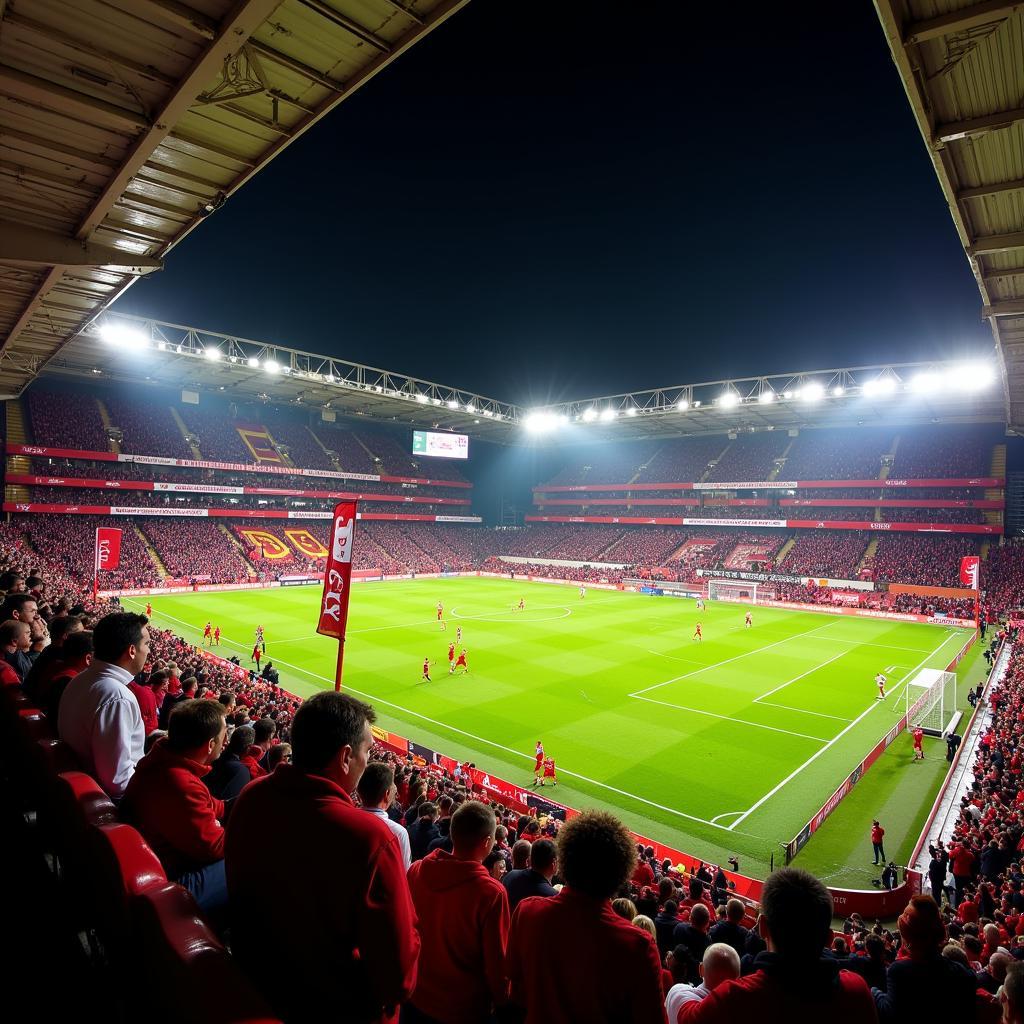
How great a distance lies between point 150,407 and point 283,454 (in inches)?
497

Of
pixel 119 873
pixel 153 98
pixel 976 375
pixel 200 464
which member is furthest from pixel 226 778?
pixel 200 464

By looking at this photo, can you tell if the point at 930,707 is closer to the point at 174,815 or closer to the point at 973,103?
the point at 973,103

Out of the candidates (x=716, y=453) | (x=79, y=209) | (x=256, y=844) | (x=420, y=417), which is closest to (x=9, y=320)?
(x=79, y=209)

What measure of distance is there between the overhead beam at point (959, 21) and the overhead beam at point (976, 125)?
6.94 ft

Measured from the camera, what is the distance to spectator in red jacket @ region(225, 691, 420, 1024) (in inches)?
86.4

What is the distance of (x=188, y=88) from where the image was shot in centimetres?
903

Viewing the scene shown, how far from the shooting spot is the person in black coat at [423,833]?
21.2 feet

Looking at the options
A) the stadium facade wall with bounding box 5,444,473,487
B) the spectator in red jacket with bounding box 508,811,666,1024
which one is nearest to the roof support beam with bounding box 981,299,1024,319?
the spectator in red jacket with bounding box 508,811,666,1024

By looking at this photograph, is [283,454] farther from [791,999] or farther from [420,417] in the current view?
[791,999]

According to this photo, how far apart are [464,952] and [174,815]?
179 cm

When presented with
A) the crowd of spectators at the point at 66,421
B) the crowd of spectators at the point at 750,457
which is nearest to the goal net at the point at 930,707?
the crowd of spectators at the point at 750,457

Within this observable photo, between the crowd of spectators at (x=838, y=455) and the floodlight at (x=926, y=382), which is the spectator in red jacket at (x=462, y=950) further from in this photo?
the crowd of spectators at (x=838, y=455)

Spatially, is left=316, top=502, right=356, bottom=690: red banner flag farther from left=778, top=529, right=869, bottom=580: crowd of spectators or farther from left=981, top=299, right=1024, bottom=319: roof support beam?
left=778, top=529, right=869, bottom=580: crowd of spectators

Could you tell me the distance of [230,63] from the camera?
922cm
